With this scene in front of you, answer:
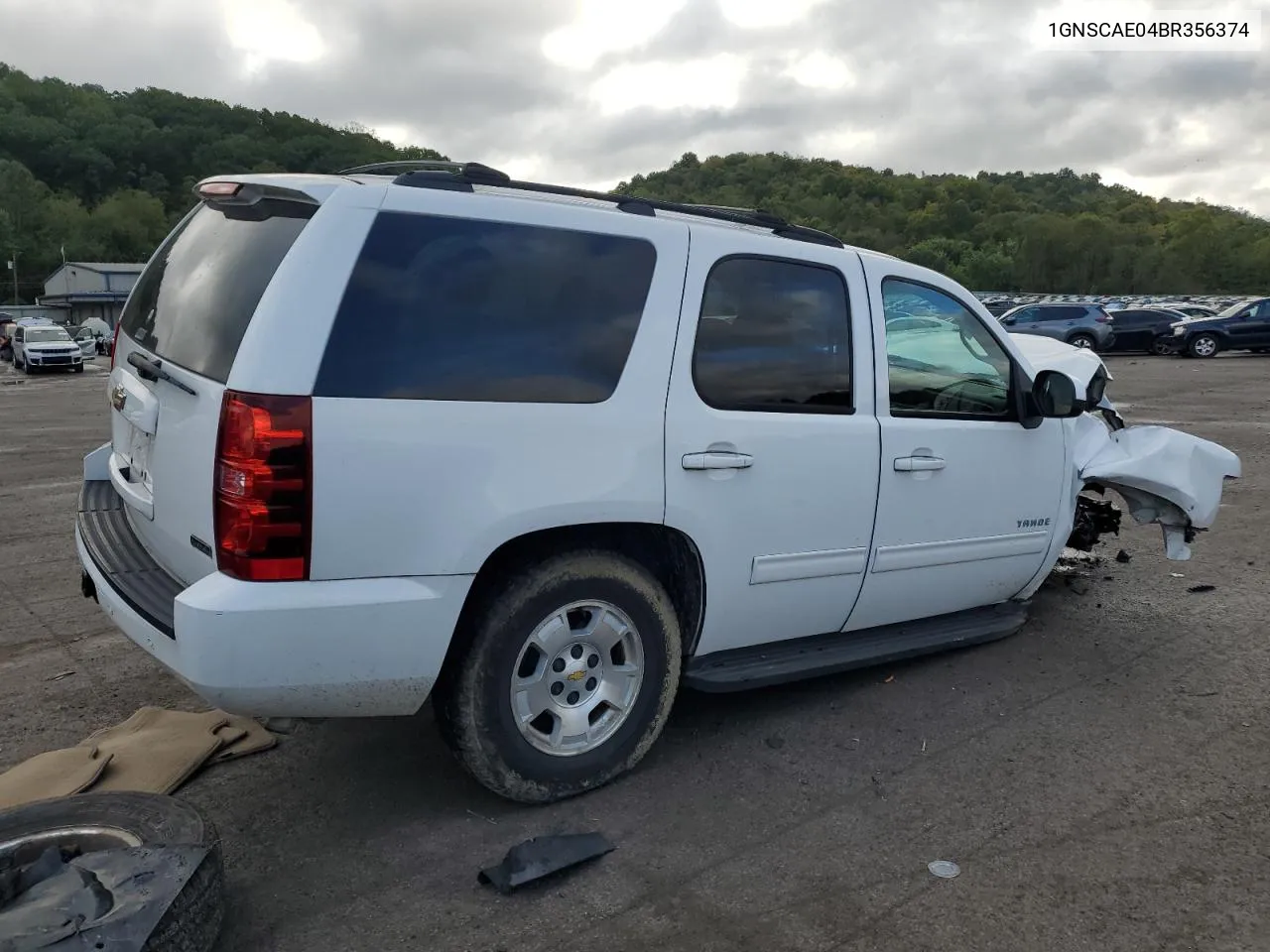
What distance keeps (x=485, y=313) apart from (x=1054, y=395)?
8.52ft

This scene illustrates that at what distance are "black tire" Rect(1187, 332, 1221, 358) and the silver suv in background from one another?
2153mm

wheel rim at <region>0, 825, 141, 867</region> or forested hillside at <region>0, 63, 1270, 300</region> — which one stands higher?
forested hillside at <region>0, 63, 1270, 300</region>

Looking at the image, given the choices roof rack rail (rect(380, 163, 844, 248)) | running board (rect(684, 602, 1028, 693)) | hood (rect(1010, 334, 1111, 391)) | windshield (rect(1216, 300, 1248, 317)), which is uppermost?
windshield (rect(1216, 300, 1248, 317))

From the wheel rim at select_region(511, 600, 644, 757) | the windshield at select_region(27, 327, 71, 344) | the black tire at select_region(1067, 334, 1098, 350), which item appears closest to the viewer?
the wheel rim at select_region(511, 600, 644, 757)

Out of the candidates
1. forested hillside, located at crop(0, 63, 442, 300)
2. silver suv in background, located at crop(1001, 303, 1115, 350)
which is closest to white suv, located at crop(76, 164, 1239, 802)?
silver suv in background, located at crop(1001, 303, 1115, 350)

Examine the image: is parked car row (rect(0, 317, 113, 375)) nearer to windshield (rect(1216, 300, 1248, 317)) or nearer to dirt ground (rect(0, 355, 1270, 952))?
dirt ground (rect(0, 355, 1270, 952))

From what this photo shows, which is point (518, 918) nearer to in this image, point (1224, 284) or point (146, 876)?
point (146, 876)

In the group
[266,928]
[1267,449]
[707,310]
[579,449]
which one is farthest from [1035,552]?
[1267,449]

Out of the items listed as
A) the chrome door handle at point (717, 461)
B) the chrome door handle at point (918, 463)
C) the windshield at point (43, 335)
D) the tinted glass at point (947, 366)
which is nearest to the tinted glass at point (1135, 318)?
the tinted glass at point (947, 366)

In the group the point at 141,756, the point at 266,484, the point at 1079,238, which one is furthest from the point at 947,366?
the point at 1079,238

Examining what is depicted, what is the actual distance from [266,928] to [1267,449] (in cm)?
1185

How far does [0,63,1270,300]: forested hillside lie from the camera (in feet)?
203

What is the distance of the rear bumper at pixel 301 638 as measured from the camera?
271cm

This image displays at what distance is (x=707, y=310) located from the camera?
3510 millimetres
